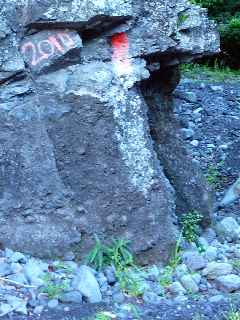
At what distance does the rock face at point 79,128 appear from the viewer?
12.5 ft

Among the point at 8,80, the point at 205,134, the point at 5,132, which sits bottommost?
the point at 205,134

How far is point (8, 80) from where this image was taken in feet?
12.5

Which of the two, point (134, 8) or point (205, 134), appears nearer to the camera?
point (134, 8)

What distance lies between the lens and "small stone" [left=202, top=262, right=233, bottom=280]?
388cm

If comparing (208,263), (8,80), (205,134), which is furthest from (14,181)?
(205,134)

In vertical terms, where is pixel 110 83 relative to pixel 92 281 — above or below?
above

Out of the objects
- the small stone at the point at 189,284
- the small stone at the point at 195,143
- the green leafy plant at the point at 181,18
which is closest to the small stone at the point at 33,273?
the small stone at the point at 189,284

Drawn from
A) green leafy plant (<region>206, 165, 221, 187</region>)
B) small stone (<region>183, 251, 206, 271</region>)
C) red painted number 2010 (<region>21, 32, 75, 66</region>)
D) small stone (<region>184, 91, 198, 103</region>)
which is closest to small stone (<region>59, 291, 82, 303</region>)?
small stone (<region>183, 251, 206, 271</region>)

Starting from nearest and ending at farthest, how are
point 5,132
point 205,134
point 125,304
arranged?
point 125,304, point 5,132, point 205,134

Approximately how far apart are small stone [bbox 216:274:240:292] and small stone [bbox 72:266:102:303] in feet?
2.15

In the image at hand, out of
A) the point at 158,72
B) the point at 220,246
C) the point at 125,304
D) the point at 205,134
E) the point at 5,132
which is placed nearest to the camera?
the point at 125,304

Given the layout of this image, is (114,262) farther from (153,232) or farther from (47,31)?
(47,31)

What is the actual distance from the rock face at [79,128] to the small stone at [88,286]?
305mm

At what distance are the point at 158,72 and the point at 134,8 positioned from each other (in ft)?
2.45
